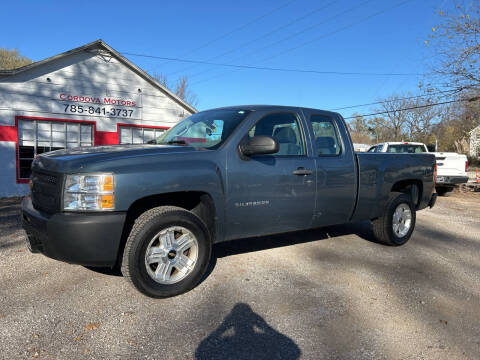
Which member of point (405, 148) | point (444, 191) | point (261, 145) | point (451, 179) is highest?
point (405, 148)

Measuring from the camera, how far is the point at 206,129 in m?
4.20

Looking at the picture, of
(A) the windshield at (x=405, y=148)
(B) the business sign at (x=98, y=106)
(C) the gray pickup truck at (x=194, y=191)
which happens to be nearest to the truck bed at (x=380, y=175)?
(C) the gray pickup truck at (x=194, y=191)

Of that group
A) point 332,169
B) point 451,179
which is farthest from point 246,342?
point 451,179

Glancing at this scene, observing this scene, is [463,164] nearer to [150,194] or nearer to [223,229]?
[223,229]

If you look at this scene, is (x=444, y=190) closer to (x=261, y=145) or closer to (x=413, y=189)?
(x=413, y=189)

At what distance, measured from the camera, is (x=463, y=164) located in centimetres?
1194

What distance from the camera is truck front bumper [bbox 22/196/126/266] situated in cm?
300

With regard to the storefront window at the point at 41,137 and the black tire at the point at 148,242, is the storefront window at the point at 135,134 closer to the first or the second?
the storefront window at the point at 41,137

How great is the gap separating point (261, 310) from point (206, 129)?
2.04 metres

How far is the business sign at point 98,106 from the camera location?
12359mm

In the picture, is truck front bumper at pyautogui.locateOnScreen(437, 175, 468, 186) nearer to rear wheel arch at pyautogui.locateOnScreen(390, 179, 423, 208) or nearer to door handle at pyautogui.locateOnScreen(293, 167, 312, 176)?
rear wheel arch at pyautogui.locateOnScreen(390, 179, 423, 208)

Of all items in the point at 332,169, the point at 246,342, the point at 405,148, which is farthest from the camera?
the point at 405,148

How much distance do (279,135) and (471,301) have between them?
256 cm

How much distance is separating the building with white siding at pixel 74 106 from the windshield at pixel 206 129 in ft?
30.5
